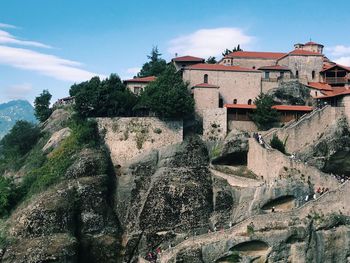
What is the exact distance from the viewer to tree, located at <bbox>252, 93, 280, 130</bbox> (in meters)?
50.5

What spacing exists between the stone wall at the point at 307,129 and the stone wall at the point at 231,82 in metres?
8.51

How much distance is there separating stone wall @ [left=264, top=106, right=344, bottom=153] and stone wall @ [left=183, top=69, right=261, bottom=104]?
851cm

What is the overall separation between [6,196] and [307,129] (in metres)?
26.8

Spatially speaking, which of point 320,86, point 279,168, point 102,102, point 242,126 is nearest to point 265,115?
point 242,126

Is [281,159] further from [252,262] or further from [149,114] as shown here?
[149,114]

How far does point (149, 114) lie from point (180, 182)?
9.51m

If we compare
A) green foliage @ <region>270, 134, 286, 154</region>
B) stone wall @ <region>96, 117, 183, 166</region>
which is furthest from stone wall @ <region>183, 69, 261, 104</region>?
green foliage @ <region>270, 134, 286, 154</region>

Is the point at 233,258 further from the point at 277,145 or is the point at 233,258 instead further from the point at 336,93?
the point at 336,93

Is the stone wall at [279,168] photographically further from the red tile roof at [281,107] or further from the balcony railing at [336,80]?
the balcony railing at [336,80]

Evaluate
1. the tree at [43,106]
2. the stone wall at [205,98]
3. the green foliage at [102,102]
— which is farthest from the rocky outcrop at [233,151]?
the tree at [43,106]

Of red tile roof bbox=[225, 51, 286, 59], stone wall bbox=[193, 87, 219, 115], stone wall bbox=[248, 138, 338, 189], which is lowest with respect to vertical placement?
stone wall bbox=[248, 138, 338, 189]

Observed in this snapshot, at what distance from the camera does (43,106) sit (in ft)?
234

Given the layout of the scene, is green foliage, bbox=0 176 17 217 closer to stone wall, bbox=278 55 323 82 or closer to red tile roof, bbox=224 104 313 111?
red tile roof, bbox=224 104 313 111

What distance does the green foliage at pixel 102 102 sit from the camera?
5291 cm
